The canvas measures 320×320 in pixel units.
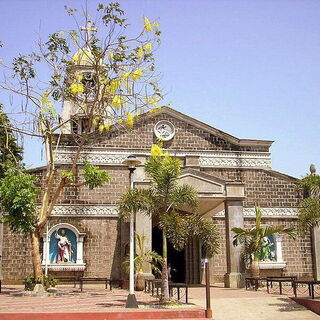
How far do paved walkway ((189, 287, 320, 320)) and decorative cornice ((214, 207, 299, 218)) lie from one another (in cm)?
992

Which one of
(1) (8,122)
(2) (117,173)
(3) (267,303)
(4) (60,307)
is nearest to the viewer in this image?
(4) (60,307)

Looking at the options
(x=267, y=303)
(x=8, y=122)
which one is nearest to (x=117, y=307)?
(x=267, y=303)

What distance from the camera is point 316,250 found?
2683 centimetres

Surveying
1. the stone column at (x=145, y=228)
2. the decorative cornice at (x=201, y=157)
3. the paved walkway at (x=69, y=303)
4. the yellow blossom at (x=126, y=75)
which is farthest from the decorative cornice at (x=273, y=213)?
the yellow blossom at (x=126, y=75)

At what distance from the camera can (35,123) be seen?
62.4 ft

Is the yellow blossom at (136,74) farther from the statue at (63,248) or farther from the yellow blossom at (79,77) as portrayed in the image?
the statue at (63,248)

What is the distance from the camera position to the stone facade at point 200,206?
25438 mm

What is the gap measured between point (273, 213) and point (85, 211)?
1048cm

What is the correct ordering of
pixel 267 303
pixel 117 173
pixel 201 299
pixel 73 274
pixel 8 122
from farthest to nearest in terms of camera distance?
1. pixel 117 173
2. pixel 73 274
3. pixel 8 122
4. pixel 201 299
5. pixel 267 303

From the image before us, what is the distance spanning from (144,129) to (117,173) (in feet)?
9.88

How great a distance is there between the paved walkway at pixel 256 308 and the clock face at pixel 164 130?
12.2 m

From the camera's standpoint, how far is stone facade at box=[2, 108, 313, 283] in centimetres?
2544

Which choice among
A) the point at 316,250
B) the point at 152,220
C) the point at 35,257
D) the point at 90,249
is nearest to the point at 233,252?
the point at 152,220

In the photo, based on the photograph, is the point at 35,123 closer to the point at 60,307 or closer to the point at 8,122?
the point at 8,122
